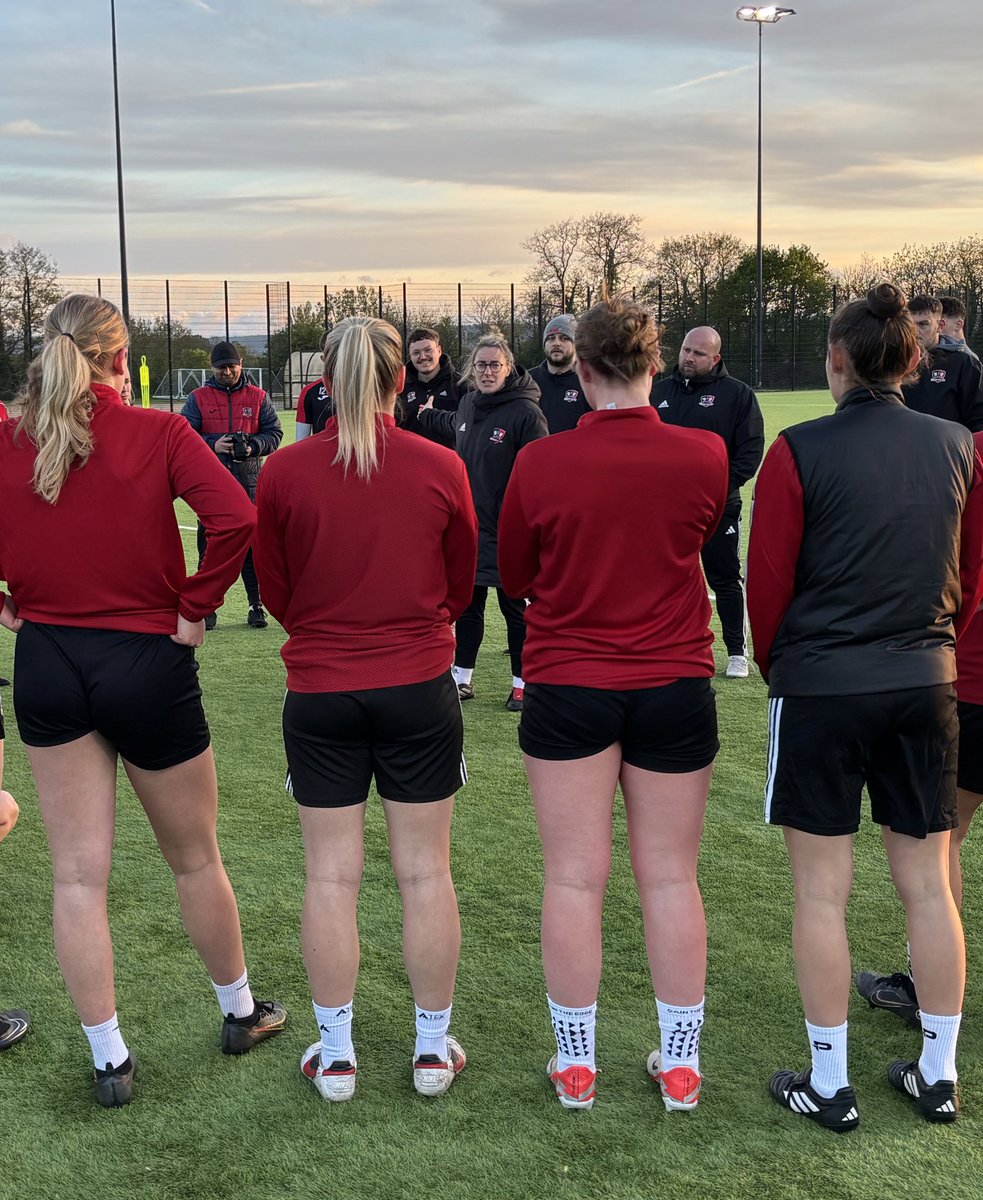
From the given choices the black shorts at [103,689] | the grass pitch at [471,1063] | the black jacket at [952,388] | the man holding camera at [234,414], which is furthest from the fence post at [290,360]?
the black shorts at [103,689]

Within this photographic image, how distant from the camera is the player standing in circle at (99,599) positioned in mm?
2658

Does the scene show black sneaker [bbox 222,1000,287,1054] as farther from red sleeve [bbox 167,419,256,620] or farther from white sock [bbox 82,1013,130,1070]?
red sleeve [bbox 167,419,256,620]

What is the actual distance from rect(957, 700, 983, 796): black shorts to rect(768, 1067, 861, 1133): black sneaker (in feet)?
2.81

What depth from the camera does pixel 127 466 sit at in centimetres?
267

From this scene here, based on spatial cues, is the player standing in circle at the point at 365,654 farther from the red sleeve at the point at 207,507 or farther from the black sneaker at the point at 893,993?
the black sneaker at the point at 893,993

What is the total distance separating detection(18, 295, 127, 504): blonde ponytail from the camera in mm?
2609

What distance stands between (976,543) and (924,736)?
1.57ft

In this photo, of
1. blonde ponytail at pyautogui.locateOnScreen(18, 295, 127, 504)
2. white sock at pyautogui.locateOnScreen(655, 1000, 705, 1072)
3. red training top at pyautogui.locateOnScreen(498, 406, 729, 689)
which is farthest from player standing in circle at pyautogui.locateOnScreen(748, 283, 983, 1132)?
blonde ponytail at pyautogui.locateOnScreen(18, 295, 127, 504)

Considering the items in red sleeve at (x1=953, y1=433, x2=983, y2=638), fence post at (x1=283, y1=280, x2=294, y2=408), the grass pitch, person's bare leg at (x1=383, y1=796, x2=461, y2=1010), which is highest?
fence post at (x1=283, y1=280, x2=294, y2=408)

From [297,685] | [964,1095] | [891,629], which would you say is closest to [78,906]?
[297,685]

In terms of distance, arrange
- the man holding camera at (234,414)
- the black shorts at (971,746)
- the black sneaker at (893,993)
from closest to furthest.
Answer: the black shorts at (971,746) → the black sneaker at (893,993) → the man holding camera at (234,414)

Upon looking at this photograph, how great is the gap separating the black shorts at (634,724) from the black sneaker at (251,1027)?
1.18 m

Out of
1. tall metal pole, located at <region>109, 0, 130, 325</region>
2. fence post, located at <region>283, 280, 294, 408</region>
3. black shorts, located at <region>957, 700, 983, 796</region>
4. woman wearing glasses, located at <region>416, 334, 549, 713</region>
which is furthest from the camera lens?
fence post, located at <region>283, 280, 294, 408</region>

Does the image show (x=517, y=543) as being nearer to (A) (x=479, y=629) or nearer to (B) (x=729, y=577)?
(A) (x=479, y=629)
